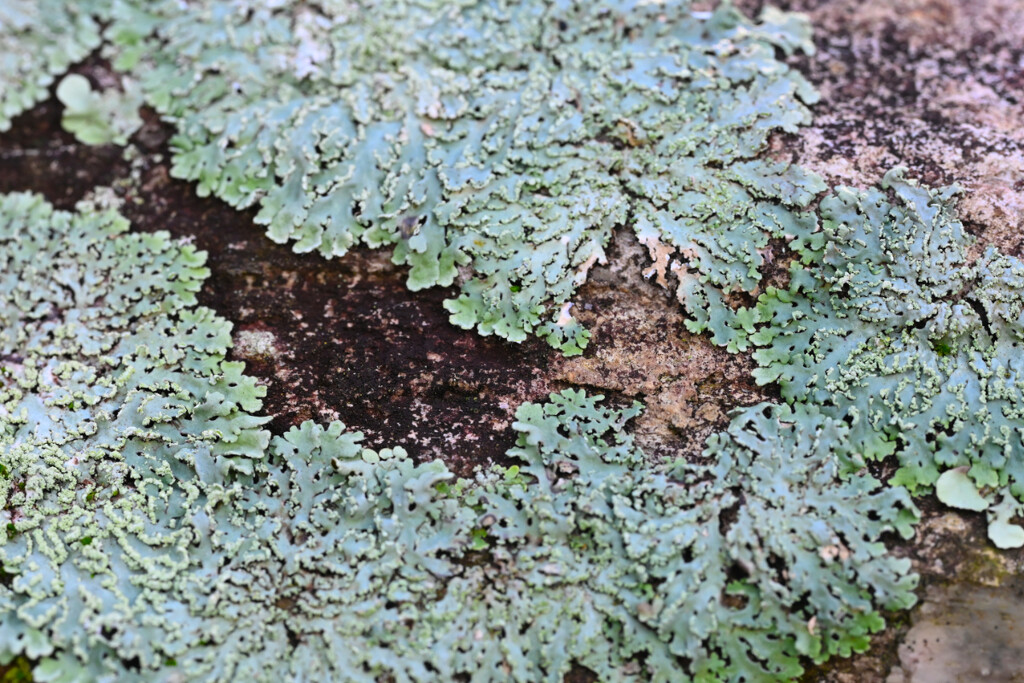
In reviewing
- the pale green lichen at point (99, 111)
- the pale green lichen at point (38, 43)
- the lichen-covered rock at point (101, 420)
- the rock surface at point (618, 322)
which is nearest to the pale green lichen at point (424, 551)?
the lichen-covered rock at point (101, 420)

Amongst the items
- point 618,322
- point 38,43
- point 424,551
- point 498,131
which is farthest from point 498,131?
point 38,43

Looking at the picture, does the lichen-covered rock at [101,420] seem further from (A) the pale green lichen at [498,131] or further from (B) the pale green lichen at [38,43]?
(B) the pale green lichen at [38,43]

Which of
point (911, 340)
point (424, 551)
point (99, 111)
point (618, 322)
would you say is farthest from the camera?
point (99, 111)

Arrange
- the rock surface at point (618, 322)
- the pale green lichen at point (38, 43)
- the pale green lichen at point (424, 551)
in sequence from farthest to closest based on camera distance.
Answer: the pale green lichen at point (38, 43), the rock surface at point (618, 322), the pale green lichen at point (424, 551)

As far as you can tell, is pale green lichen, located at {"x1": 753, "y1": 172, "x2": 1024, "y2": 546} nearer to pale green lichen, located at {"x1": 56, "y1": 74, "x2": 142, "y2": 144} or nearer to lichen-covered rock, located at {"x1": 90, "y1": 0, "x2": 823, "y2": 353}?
lichen-covered rock, located at {"x1": 90, "y1": 0, "x2": 823, "y2": 353}

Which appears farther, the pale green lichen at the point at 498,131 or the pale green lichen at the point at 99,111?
the pale green lichen at the point at 99,111

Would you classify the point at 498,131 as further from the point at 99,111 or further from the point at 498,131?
the point at 99,111
